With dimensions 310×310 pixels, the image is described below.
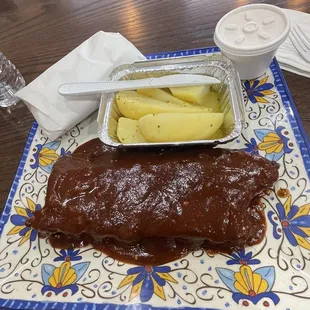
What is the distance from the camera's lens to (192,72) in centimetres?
193

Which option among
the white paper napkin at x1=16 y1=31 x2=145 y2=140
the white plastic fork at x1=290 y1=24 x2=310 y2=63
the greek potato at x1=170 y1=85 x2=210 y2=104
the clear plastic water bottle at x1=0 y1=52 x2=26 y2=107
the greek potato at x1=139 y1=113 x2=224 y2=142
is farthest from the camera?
the clear plastic water bottle at x1=0 y1=52 x2=26 y2=107

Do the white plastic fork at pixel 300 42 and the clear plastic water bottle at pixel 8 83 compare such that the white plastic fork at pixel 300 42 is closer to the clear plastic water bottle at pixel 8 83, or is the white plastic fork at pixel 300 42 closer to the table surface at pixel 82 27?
the table surface at pixel 82 27

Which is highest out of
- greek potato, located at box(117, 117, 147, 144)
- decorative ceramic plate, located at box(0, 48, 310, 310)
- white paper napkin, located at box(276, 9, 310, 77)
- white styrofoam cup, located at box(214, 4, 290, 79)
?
white styrofoam cup, located at box(214, 4, 290, 79)

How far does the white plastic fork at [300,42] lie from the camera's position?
204 cm

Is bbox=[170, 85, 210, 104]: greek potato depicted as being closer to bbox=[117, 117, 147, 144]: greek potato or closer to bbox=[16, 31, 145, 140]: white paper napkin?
bbox=[117, 117, 147, 144]: greek potato

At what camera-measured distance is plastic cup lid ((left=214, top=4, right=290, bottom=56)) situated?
179 centimetres

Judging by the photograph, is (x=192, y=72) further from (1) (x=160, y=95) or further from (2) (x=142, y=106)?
(2) (x=142, y=106)

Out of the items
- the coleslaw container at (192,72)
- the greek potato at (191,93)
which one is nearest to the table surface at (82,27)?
the coleslaw container at (192,72)

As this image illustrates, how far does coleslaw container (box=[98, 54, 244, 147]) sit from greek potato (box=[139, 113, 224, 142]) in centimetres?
5

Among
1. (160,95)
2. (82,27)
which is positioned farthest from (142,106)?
(82,27)

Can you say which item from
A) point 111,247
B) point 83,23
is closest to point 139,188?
point 111,247

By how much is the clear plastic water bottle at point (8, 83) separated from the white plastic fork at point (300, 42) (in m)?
1.79

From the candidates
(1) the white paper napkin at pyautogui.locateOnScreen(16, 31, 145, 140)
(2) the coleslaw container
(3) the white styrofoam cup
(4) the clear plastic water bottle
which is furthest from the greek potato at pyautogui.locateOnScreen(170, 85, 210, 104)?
(4) the clear plastic water bottle

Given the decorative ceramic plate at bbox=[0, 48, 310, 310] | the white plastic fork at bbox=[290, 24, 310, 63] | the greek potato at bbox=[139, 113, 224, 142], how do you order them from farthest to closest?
the white plastic fork at bbox=[290, 24, 310, 63] → the greek potato at bbox=[139, 113, 224, 142] → the decorative ceramic plate at bbox=[0, 48, 310, 310]
